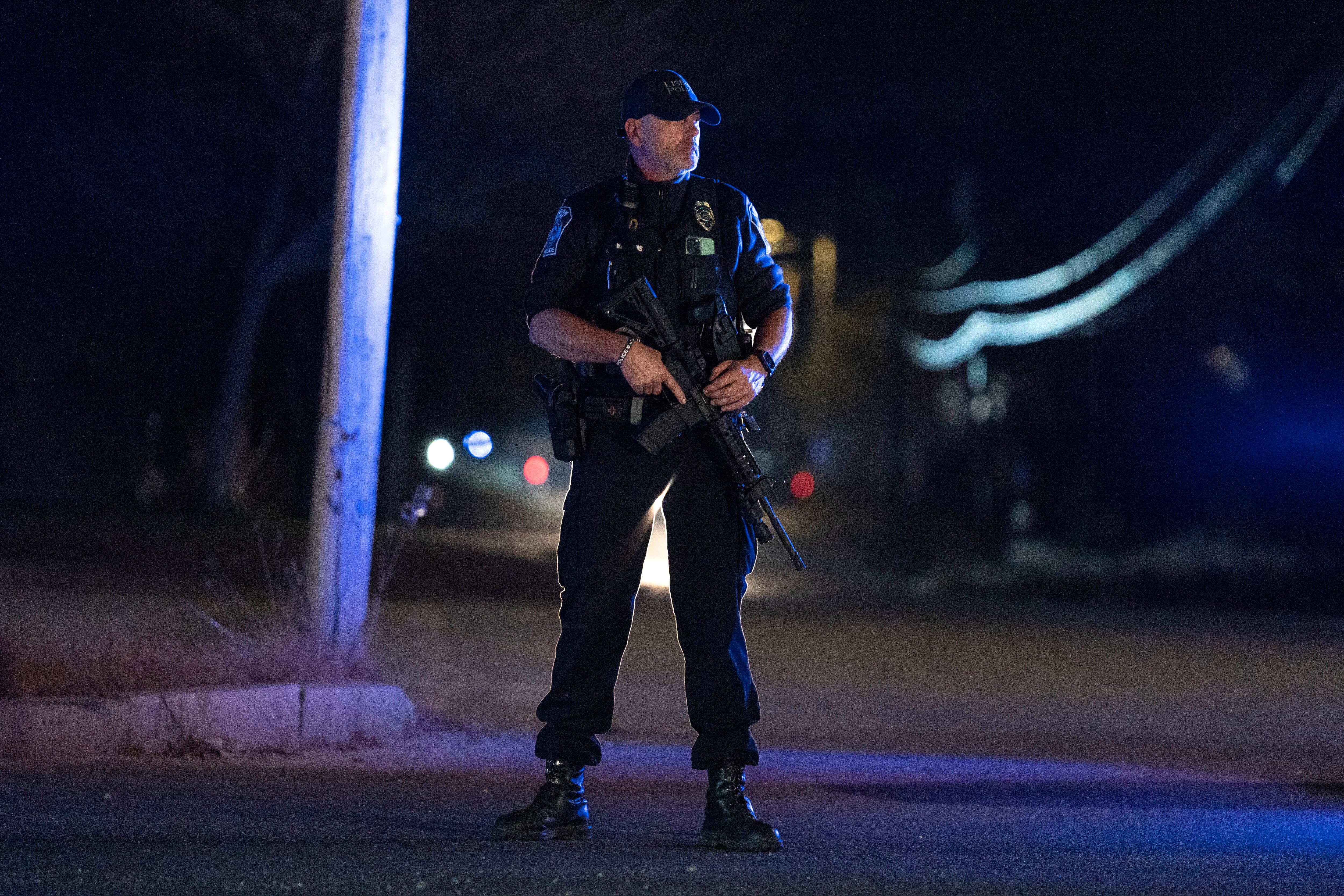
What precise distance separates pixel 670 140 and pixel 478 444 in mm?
1592

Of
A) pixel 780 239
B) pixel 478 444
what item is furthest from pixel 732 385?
pixel 780 239

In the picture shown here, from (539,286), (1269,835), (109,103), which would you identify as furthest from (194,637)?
(109,103)

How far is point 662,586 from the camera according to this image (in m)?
13.4

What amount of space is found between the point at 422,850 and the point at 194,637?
3.92 meters

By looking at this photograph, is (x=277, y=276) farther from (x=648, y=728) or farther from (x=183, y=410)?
(x=648, y=728)

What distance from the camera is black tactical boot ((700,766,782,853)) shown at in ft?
11.6

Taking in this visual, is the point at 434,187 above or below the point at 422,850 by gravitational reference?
above

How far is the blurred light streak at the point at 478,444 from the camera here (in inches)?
196

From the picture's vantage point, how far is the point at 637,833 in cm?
385

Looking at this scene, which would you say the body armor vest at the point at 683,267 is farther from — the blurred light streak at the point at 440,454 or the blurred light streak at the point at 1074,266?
the blurred light streak at the point at 1074,266

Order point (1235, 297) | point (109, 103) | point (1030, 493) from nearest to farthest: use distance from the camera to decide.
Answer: point (109, 103)
point (1235, 297)
point (1030, 493)

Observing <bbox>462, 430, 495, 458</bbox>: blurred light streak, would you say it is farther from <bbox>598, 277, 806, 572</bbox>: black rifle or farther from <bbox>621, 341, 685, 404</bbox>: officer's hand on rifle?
<bbox>621, 341, 685, 404</bbox>: officer's hand on rifle

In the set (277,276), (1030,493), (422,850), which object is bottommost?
(422,850)

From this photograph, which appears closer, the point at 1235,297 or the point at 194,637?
the point at 194,637
